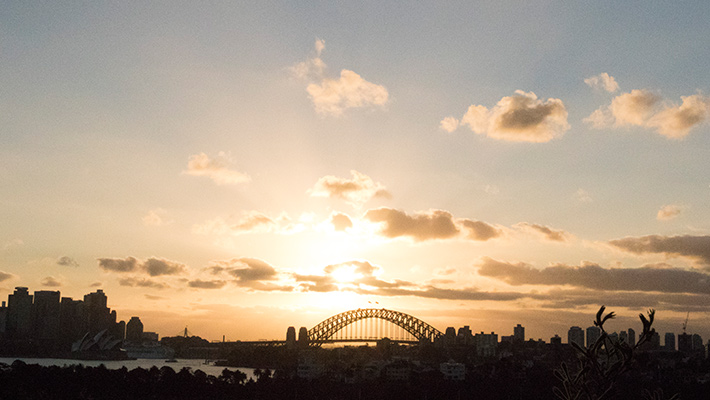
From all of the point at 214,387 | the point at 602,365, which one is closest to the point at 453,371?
the point at 214,387

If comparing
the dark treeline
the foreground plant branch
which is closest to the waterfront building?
the dark treeline

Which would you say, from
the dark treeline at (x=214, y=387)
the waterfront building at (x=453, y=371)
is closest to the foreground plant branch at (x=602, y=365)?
the dark treeline at (x=214, y=387)

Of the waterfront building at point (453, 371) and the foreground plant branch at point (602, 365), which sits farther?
the waterfront building at point (453, 371)

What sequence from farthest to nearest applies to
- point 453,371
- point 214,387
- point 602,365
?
1. point 453,371
2. point 214,387
3. point 602,365

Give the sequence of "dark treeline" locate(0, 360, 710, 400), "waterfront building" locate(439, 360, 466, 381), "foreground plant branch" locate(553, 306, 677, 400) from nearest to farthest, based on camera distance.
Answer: "foreground plant branch" locate(553, 306, 677, 400)
"dark treeline" locate(0, 360, 710, 400)
"waterfront building" locate(439, 360, 466, 381)

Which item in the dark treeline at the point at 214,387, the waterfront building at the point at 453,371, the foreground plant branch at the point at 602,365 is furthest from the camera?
the waterfront building at the point at 453,371

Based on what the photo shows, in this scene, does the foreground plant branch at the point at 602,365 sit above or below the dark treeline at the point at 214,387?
above

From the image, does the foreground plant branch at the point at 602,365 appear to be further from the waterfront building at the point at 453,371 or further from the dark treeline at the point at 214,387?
the waterfront building at the point at 453,371

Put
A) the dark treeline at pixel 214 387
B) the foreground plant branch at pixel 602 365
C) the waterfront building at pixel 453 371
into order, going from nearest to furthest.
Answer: the foreground plant branch at pixel 602 365
the dark treeline at pixel 214 387
the waterfront building at pixel 453 371

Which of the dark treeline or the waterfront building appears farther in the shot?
the waterfront building

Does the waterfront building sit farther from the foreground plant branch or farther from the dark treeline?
the foreground plant branch

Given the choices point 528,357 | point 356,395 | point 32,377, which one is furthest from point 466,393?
point 528,357

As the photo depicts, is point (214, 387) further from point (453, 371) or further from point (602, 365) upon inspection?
point (602, 365)

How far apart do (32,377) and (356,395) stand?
147 ft
